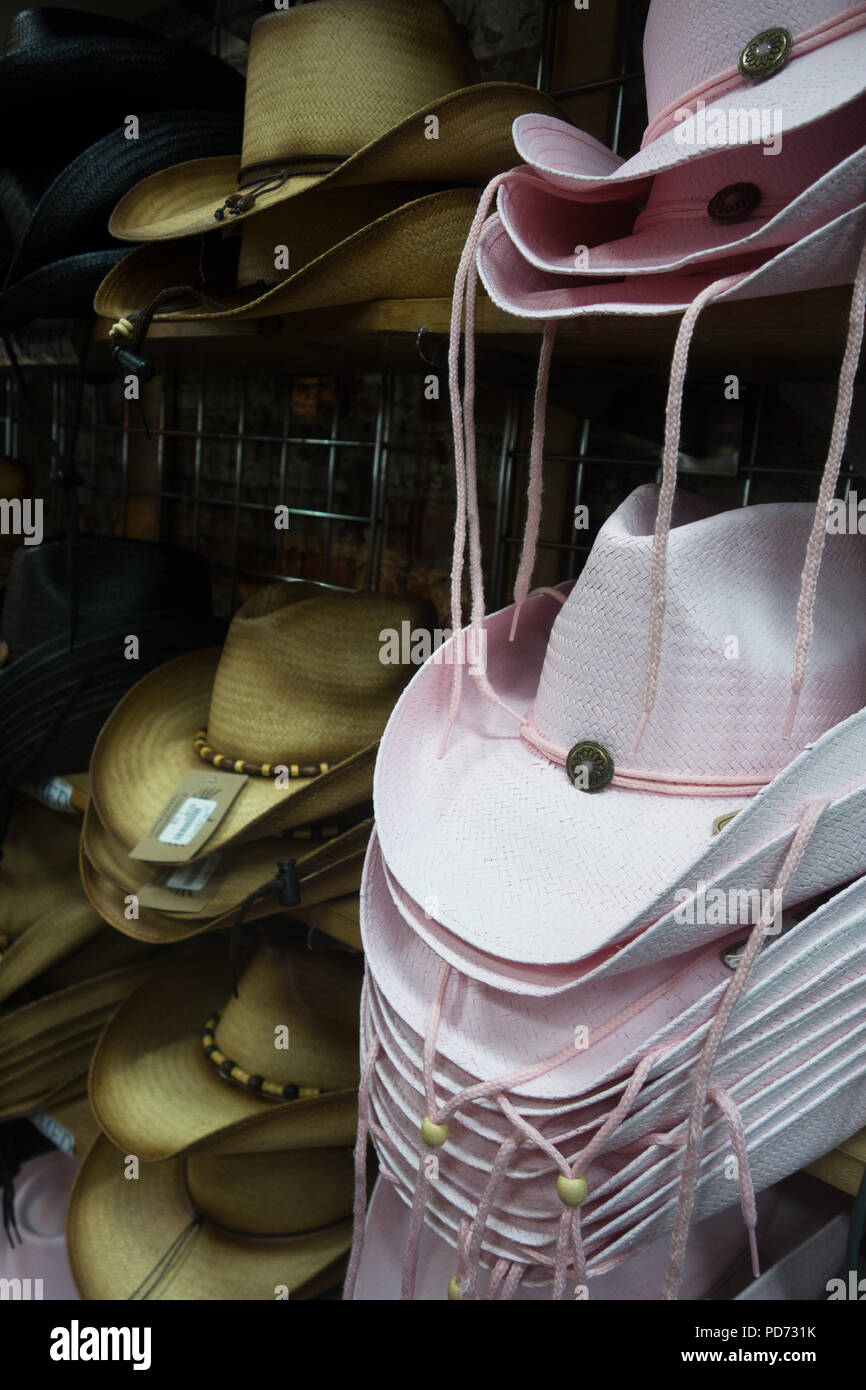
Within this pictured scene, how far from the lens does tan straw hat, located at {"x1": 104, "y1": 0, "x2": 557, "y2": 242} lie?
2.50 feet

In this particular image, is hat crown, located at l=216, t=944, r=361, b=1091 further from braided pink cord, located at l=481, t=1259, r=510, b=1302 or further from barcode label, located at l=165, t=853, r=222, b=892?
braided pink cord, located at l=481, t=1259, r=510, b=1302

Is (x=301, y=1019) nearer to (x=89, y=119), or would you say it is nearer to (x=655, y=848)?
(x=655, y=848)

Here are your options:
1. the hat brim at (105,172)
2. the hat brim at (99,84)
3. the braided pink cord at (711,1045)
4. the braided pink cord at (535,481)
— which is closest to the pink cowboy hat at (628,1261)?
the braided pink cord at (711,1045)

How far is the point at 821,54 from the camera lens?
52cm

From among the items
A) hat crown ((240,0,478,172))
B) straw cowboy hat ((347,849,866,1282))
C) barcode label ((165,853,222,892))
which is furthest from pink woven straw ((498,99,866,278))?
barcode label ((165,853,222,892))

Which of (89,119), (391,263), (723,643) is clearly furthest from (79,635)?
(723,643)

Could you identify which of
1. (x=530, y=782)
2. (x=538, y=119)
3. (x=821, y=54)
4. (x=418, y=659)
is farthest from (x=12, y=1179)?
(x=821, y=54)

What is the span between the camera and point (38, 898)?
1438mm

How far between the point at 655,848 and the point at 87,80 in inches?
40.9

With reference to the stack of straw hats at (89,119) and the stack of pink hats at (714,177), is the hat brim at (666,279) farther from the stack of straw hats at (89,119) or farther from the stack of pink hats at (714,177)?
the stack of straw hats at (89,119)

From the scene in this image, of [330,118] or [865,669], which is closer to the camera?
[865,669]

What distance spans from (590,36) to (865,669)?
0.85 m

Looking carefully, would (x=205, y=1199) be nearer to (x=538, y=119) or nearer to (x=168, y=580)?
(x=168, y=580)

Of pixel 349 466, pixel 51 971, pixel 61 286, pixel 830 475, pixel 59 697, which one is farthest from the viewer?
pixel 349 466
